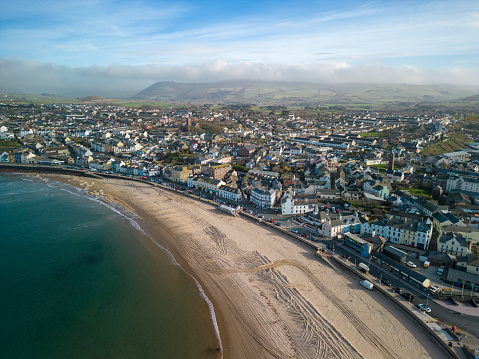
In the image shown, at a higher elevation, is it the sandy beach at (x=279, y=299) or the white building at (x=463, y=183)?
the white building at (x=463, y=183)

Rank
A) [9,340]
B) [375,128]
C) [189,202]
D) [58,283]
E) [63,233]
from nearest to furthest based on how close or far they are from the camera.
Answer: [9,340]
[58,283]
[63,233]
[189,202]
[375,128]

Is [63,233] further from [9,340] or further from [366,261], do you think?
[366,261]

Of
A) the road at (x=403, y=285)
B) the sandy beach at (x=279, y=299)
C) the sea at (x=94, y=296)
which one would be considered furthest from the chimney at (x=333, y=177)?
the sea at (x=94, y=296)

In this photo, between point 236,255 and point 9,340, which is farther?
point 236,255

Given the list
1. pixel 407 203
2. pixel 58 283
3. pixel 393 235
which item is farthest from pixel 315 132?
pixel 58 283

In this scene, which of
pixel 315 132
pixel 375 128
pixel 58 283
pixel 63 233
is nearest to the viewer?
pixel 58 283

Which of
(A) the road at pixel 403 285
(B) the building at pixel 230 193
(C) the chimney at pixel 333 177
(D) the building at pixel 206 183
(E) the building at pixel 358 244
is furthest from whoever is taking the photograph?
(C) the chimney at pixel 333 177

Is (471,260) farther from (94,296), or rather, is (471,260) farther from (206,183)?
(206,183)

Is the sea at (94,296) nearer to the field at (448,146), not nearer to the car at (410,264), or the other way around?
the car at (410,264)
